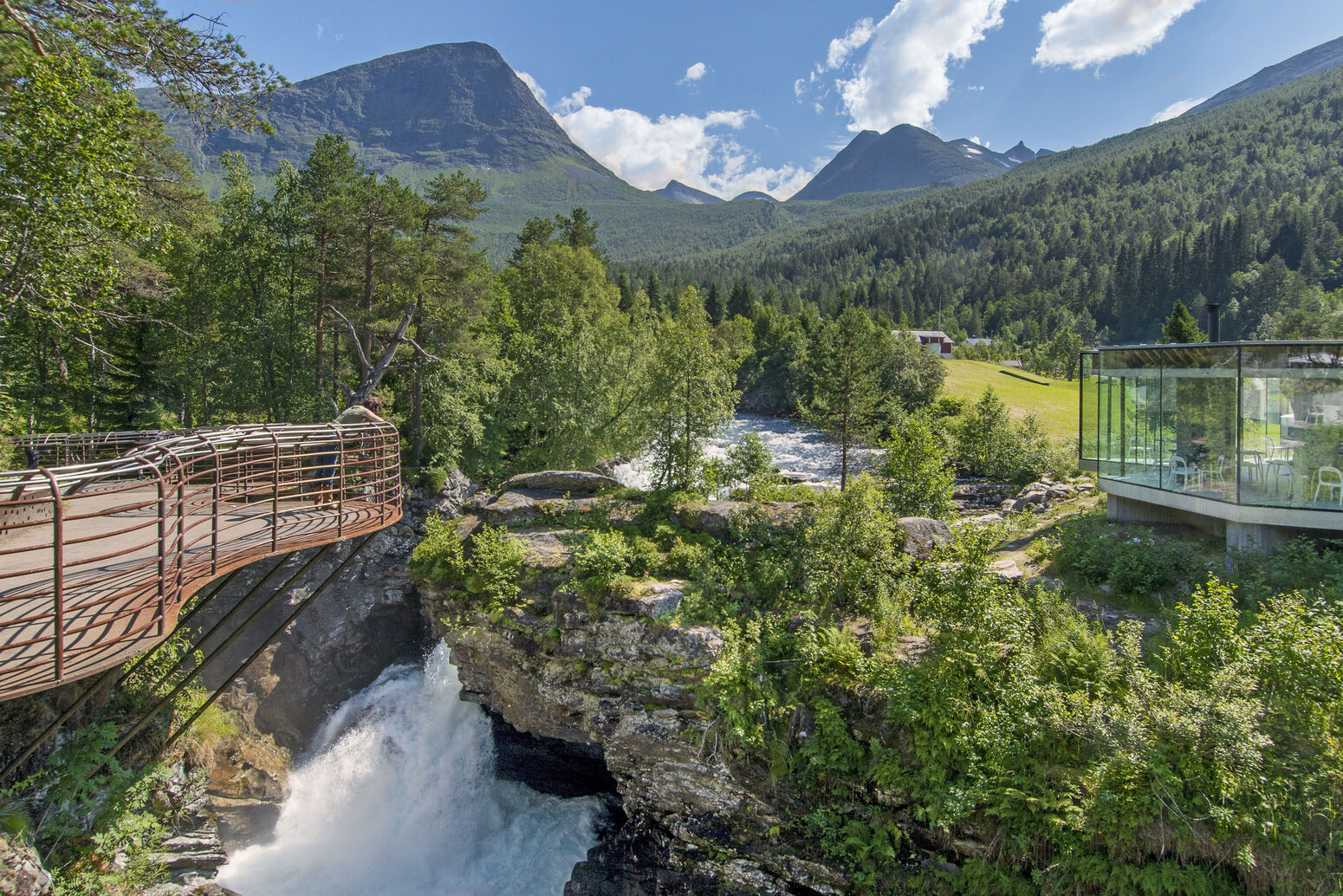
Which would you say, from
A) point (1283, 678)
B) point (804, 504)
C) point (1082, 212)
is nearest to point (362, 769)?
point (804, 504)

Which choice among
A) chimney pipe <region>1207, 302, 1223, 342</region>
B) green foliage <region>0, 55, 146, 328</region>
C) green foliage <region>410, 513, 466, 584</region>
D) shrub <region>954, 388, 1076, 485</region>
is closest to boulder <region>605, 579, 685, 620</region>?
green foliage <region>410, 513, 466, 584</region>

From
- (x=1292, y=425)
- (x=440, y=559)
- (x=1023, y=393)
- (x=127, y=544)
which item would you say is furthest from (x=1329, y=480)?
(x=1023, y=393)

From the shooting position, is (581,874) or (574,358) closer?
(581,874)

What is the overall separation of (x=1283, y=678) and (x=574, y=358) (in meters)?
25.6

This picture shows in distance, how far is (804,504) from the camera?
15227 millimetres

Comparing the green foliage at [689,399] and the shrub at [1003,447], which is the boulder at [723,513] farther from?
the shrub at [1003,447]

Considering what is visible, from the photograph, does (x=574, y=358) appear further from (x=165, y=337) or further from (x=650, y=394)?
(x=165, y=337)

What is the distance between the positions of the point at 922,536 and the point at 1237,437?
6372mm

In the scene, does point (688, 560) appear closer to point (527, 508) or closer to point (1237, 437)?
point (527, 508)

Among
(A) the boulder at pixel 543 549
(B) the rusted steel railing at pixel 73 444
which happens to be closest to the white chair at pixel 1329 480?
(A) the boulder at pixel 543 549

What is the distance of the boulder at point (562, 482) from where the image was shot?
1856 centimetres

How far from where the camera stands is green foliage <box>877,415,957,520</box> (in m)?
17.8

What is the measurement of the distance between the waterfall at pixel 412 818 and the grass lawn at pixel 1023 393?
35.9 m

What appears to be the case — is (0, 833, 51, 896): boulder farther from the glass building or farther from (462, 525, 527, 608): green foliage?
the glass building
